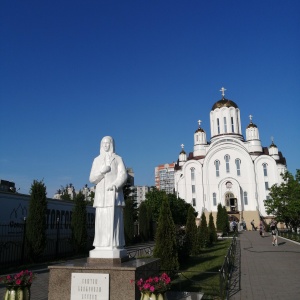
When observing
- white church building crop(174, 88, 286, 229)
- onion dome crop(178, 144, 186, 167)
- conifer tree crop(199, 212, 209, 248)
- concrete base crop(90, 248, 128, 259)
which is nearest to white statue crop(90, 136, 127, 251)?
concrete base crop(90, 248, 128, 259)

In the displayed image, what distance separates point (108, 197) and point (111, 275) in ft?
5.45

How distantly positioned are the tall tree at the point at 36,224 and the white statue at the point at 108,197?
9445 millimetres

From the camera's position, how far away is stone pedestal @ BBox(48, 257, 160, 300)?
5.74 m

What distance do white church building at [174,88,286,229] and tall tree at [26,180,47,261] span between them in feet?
126

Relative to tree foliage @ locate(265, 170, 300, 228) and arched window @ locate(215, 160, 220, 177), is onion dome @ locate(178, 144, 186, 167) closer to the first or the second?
arched window @ locate(215, 160, 220, 177)

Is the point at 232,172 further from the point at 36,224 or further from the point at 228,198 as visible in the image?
the point at 36,224

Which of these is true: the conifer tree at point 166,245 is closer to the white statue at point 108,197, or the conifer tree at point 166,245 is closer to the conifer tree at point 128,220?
the white statue at point 108,197

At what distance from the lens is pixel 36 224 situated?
50.0 ft

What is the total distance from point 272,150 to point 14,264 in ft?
164

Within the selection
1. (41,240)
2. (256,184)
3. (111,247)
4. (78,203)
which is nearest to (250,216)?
(256,184)

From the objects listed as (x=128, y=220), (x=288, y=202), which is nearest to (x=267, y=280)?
(x=128, y=220)

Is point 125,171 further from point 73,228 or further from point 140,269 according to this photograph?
point 73,228

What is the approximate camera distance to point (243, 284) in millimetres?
9602

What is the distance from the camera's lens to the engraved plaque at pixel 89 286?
5.80 m
